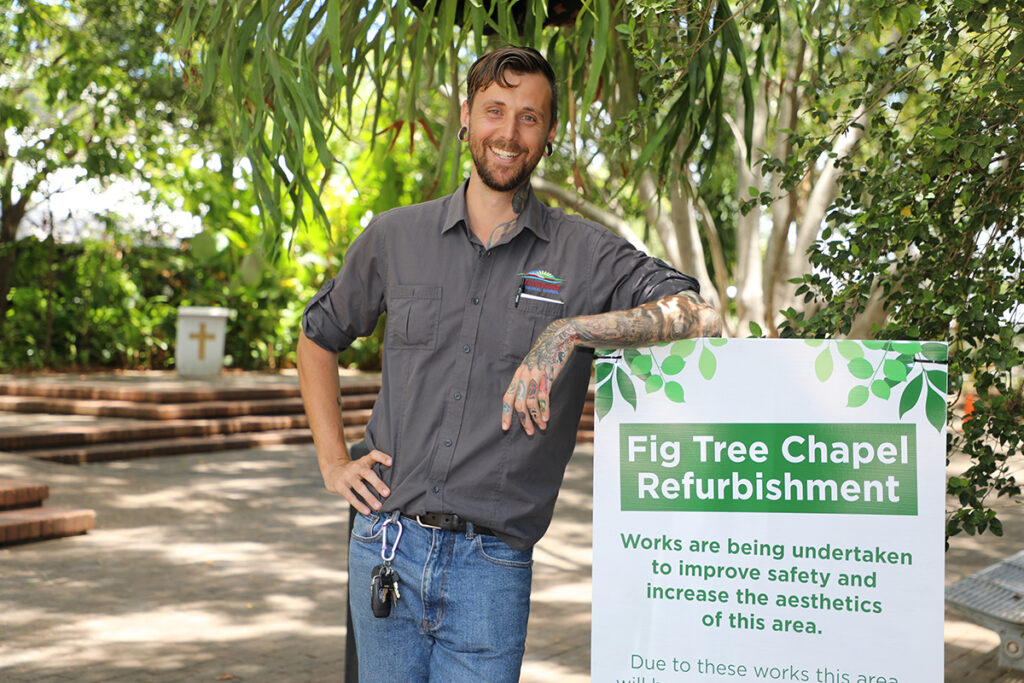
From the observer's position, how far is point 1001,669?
489 centimetres

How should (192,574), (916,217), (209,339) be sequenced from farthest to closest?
(209,339) → (192,574) → (916,217)

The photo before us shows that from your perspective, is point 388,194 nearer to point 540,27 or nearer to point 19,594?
point 19,594

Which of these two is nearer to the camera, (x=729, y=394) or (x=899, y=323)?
(x=729, y=394)

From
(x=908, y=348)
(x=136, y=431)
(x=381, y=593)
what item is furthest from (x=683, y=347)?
(x=136, y=431)

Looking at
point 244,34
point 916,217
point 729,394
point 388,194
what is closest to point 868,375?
point 729,394

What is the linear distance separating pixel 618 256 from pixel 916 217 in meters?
1.00

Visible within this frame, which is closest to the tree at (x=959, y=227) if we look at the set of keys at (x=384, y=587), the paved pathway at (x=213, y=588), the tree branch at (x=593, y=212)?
the paved pathway at (x=213, y=588)

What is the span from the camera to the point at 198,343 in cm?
1505

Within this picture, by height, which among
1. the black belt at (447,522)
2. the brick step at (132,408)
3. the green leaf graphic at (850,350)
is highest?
the green leaf graphic at (850,350)

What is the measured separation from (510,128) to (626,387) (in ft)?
2.04

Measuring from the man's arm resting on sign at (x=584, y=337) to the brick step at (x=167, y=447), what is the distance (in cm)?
872

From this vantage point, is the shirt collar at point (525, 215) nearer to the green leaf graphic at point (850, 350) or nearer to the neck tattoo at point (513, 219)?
the neck tattoo at point (513, 219)

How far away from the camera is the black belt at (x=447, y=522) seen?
88.1 inches

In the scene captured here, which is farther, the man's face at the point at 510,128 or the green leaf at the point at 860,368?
the man's face at the point at 510,128
